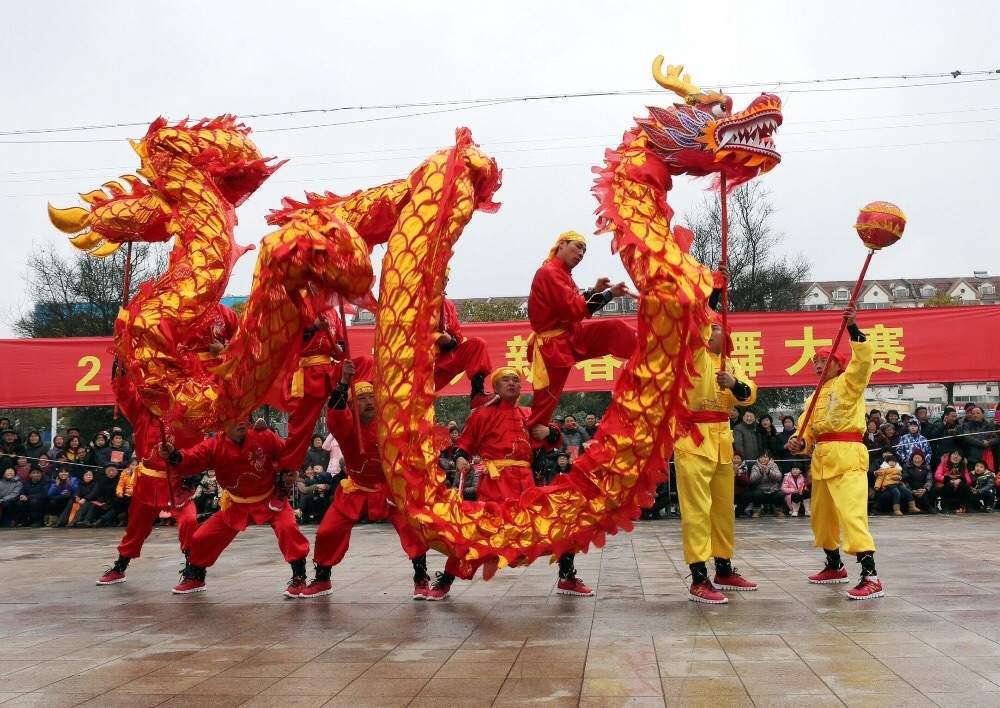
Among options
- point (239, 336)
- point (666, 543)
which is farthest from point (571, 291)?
point (666, 543)

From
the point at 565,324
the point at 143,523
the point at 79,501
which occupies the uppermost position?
the point at 565,324

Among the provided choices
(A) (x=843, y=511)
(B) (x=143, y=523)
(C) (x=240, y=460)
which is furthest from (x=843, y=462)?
(B) (x=143, y=523)

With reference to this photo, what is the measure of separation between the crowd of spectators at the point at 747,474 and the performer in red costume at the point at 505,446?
4986 mm

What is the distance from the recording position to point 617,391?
4.59 metres

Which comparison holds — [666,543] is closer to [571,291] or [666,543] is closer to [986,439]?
[571,291]

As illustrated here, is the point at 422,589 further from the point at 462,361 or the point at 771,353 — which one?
the point at 771,353

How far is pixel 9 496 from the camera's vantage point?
12508 millimetres

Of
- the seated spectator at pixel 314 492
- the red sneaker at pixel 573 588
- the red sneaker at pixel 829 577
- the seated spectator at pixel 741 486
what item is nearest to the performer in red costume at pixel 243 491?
the red sneaker at pixel 573 588

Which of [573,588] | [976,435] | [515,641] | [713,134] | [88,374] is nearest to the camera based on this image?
[515,641]

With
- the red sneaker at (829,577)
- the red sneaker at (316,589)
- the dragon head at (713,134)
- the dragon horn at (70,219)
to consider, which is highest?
the dragon head at (713,134)

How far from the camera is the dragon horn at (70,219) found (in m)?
5.75

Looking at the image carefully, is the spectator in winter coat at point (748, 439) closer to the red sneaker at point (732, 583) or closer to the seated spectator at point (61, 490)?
the red sneaker at point (732, 583)

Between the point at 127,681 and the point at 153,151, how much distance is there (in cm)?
303

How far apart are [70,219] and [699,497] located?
4060 millimetres
